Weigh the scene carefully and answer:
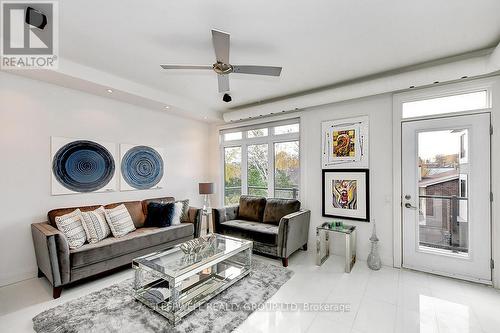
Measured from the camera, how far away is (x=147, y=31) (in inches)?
88.9

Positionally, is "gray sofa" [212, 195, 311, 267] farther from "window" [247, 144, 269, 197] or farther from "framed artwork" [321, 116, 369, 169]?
"framed artwork" [321, 116, 369, 169]

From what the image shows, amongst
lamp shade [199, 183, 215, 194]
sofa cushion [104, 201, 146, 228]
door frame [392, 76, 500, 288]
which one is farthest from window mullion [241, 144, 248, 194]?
door frame [392, 76, 500, 288]

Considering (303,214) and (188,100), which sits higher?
(188,100)

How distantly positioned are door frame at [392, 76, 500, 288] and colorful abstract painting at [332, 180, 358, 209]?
1.79 ft

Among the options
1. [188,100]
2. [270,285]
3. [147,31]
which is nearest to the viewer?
[147,31]

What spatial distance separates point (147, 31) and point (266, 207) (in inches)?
123

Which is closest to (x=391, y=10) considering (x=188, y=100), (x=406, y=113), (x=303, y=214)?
(x=406, y=113)

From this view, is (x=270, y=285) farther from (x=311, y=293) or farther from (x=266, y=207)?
(x=266, y=207)

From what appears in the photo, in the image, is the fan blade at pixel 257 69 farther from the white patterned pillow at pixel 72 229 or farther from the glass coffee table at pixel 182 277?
the white patterned pillow at pixel 72 229

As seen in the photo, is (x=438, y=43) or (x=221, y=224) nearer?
(x=438, y=43)

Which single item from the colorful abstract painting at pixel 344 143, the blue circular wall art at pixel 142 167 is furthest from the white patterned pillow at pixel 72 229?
the colorful abstract painting at pixel 344 143

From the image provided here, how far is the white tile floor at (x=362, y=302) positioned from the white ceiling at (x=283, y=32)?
2.68 meters

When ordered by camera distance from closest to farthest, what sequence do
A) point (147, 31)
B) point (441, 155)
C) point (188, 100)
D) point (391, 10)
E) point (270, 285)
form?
point (391, 10)
point (147, 31)
point (270, 285)
point (441, 155)
point (188, 100)

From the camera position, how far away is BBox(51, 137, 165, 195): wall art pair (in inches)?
125
